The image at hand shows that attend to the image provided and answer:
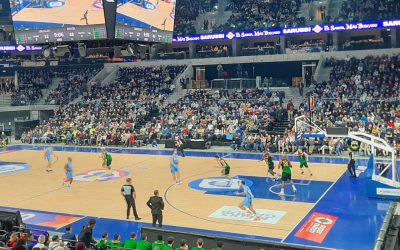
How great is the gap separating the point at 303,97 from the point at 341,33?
10194 millimetres

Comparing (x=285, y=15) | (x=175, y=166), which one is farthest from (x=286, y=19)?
(x=175, y=166)

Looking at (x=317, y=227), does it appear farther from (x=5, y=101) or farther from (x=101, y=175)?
(x=5, y=101)

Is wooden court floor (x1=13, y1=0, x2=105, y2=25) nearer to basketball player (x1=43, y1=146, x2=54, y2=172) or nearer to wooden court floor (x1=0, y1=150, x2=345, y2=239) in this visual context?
wooden court floor (x1=0, y1=150, x2=345, y2=239)

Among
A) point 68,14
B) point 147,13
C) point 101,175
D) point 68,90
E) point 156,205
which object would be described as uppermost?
point 147,13

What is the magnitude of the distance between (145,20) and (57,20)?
3.47 metres

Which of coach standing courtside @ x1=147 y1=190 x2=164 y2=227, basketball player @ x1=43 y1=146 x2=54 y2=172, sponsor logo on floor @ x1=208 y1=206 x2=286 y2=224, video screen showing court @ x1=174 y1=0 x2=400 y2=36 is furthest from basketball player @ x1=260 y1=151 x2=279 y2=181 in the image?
video screen showing court @ x1=174 y1=0 x2=400 y2=36

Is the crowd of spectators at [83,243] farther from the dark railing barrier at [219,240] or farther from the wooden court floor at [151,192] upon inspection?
the wooden court floor at [151,192]

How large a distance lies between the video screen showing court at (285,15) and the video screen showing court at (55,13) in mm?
26308

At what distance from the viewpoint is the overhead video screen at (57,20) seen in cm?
1745

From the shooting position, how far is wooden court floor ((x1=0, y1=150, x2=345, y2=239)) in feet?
47.2

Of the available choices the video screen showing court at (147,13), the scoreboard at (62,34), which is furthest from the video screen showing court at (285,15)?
the scoreboard at (62,34)

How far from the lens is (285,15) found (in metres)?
43.5

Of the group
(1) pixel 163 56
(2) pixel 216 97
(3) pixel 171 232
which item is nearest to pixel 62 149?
(2) pixel 216 97

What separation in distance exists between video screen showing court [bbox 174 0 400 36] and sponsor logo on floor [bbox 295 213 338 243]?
27082mm
